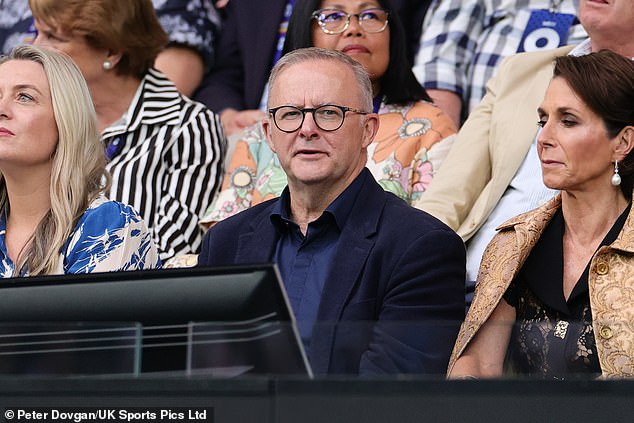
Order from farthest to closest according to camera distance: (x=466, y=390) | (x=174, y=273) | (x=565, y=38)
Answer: (x=565, y=38)
(x=174, y=273)
(x=466, y=390)

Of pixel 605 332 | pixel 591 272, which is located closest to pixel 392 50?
pixel 591 272

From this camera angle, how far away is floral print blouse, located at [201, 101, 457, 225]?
3508mm

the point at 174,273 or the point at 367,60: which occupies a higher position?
the point at 174,273

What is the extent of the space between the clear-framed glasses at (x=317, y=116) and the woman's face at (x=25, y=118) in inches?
26.1

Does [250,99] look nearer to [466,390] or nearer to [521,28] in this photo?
[521,28]

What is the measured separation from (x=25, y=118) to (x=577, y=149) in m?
1.36

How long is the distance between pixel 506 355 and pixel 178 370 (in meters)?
0.41

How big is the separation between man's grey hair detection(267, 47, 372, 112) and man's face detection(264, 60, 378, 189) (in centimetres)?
1

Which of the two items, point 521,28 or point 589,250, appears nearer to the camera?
point 589,250

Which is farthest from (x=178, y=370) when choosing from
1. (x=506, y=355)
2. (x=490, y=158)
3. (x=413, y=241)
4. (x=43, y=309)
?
(x=490, y=158)

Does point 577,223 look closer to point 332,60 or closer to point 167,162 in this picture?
point 332,60

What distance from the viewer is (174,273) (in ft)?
5.16

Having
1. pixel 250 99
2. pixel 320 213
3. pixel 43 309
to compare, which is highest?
pixel 43 309

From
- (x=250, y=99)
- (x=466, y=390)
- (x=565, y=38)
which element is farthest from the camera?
(x=250, y=99)
